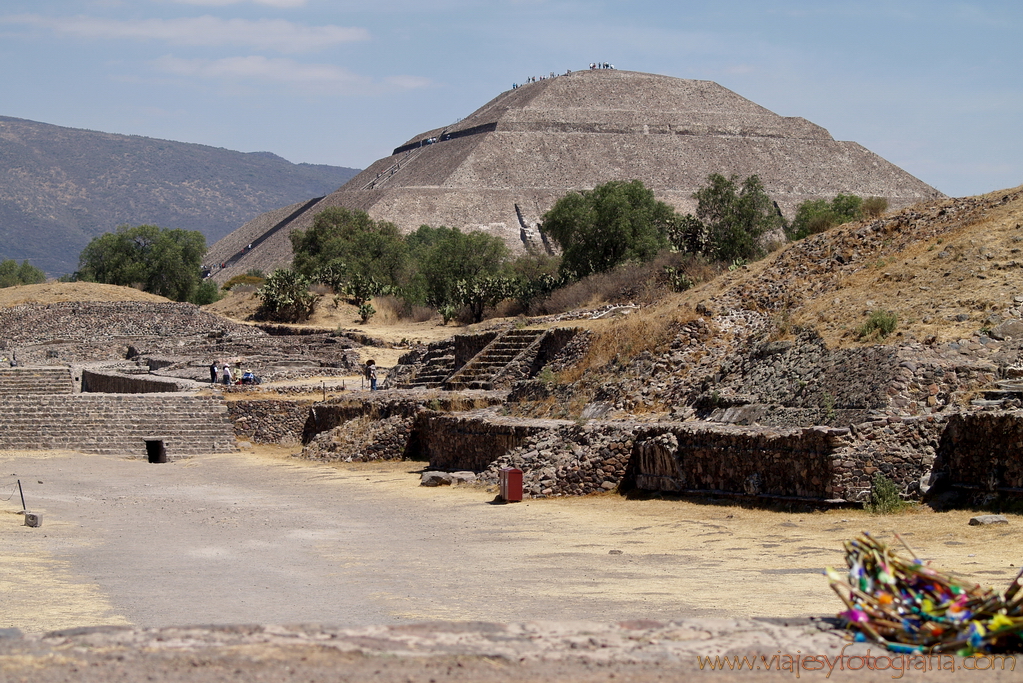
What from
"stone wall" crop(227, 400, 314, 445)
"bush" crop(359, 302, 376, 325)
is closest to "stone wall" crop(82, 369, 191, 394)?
"stone wall" crop(227, 400, 314, 445)

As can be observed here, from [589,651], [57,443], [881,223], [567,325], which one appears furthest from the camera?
[567,325]

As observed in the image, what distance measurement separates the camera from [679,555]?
1186 cm

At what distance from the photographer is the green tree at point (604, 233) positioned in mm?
46562

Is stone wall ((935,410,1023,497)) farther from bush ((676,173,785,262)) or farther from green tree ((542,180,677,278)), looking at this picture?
green tree ((542,180,677,278))

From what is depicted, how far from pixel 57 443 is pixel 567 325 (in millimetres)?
11460

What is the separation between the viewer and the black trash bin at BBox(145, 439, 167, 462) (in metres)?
25.1

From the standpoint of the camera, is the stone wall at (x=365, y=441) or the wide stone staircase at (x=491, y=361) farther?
the wide stone staircase at (x=491, y=361)

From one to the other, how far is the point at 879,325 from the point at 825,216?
36.3 ft

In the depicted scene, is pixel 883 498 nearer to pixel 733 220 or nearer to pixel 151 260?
pixel 733 220

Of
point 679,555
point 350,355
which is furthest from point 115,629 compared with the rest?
point 350,355

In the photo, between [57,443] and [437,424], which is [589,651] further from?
[57,443]

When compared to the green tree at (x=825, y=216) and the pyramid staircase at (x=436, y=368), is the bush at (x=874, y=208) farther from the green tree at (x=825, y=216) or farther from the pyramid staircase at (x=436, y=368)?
the pyramid staircase at (x=436, y=368)

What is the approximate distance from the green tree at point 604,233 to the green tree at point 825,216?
5582 millimetres

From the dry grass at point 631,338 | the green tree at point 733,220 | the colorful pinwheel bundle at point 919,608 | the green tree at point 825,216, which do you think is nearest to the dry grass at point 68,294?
the green tree at point 733,220
